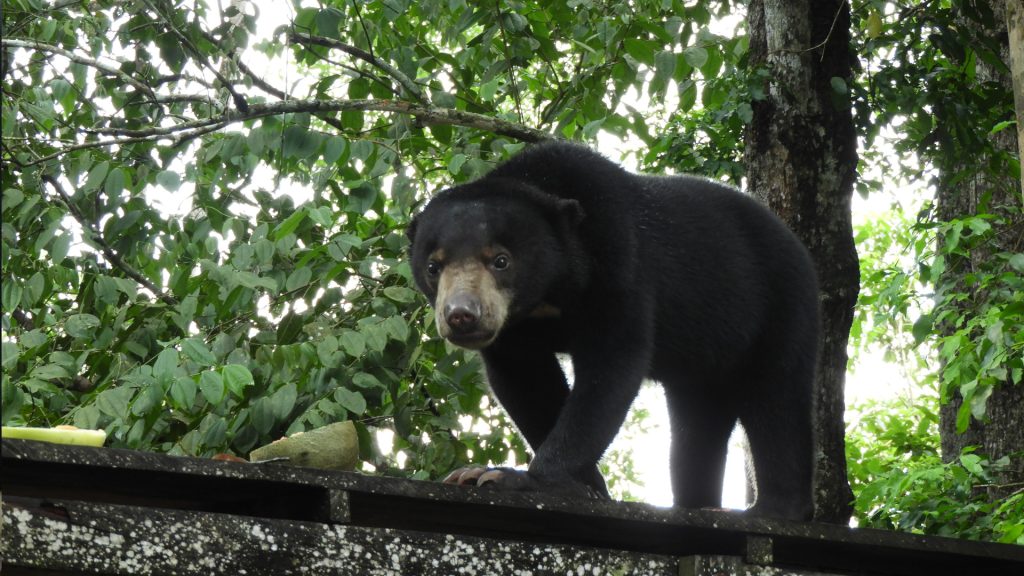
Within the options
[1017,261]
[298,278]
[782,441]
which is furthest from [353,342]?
[1017,261]

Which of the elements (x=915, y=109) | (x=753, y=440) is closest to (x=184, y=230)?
(x=753, y=440)

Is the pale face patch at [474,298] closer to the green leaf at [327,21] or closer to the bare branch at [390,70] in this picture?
the green leaf at [327,21]

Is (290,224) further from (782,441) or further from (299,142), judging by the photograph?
(782,441)

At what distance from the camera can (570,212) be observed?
394 centimetres

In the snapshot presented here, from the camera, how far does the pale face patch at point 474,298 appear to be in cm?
363

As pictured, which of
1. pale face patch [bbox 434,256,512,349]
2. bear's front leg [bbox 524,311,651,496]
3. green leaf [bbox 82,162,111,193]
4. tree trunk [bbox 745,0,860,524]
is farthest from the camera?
tree trunk [bbox 745,0,860,524]

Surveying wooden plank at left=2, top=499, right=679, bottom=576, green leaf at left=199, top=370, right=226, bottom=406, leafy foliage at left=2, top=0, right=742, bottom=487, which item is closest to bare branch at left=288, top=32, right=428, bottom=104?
leafy foliage at left=2, top=0, right=742, bottom=487

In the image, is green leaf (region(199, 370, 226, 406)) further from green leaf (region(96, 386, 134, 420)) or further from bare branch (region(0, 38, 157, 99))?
bare branch (region(0, 38, 157, 99))

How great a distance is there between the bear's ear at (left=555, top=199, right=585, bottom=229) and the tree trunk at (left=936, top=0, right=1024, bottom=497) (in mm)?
3006

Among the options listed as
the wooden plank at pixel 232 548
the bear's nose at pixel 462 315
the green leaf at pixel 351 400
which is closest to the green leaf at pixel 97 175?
the green leaf at pixel 351 400

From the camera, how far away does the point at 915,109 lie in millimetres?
5781

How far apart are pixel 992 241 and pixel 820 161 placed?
2025 mm

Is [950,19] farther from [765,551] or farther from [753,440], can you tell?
[765,551]

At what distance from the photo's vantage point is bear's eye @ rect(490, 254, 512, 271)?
155 inches
